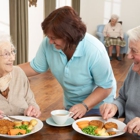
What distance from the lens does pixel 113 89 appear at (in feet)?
8.07

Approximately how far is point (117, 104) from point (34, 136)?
60 cm

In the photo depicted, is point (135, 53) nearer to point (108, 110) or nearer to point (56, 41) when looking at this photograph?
point (108, 110)

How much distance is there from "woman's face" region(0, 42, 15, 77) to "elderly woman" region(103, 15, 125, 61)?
294 inches

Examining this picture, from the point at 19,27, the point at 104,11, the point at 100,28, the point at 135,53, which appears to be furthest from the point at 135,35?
the point at 104,11

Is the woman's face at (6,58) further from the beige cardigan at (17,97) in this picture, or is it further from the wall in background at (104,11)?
the wall in background at (104,11)

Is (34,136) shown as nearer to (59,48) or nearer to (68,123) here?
(68,123)

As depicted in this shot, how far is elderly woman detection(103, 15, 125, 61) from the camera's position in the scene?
9.38 metres


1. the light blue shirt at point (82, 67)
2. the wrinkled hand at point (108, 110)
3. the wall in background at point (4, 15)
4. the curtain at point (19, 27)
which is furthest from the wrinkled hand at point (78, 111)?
the curtain at point (19, 27)

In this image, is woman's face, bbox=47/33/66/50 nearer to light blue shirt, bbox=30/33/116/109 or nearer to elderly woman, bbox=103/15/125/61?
light blue shirt, bbox=30/33/116/109

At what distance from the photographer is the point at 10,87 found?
83.3 inches

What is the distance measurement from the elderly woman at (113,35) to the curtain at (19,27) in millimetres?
3703

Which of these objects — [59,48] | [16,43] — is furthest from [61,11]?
[16,43]

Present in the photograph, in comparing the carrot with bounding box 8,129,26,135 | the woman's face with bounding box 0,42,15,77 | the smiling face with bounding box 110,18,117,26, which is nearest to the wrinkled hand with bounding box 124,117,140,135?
the carrot with bounding box 8,129,26,135

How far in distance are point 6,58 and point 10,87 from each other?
191 mm
